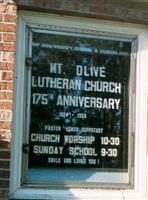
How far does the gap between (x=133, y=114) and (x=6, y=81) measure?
127cm

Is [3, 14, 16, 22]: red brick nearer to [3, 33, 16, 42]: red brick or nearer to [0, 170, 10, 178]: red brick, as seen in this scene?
[3, 33, 16, 42]: red brick

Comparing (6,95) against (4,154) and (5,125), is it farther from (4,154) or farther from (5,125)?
(4,154)

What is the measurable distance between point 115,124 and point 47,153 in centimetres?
70

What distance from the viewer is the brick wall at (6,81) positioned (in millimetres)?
5379

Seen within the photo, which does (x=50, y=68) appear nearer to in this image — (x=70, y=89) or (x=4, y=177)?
(x=70, y=89)

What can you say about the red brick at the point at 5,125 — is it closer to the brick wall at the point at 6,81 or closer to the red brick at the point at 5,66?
the brick wall at the point at 6,81

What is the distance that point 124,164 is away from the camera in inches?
234

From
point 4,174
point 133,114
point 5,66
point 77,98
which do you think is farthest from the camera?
point 133,114

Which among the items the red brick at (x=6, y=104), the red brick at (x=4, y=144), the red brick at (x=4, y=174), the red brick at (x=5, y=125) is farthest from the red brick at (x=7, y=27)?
the red brick at (x=4, y=174)

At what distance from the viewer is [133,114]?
6.00 meters

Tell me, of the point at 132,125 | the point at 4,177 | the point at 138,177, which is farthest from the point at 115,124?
the point at 4,177

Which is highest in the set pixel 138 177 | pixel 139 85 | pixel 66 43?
pixel 66 43

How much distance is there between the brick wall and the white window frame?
208mm

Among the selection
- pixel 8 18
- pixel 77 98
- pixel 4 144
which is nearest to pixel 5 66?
pixel 8 18
